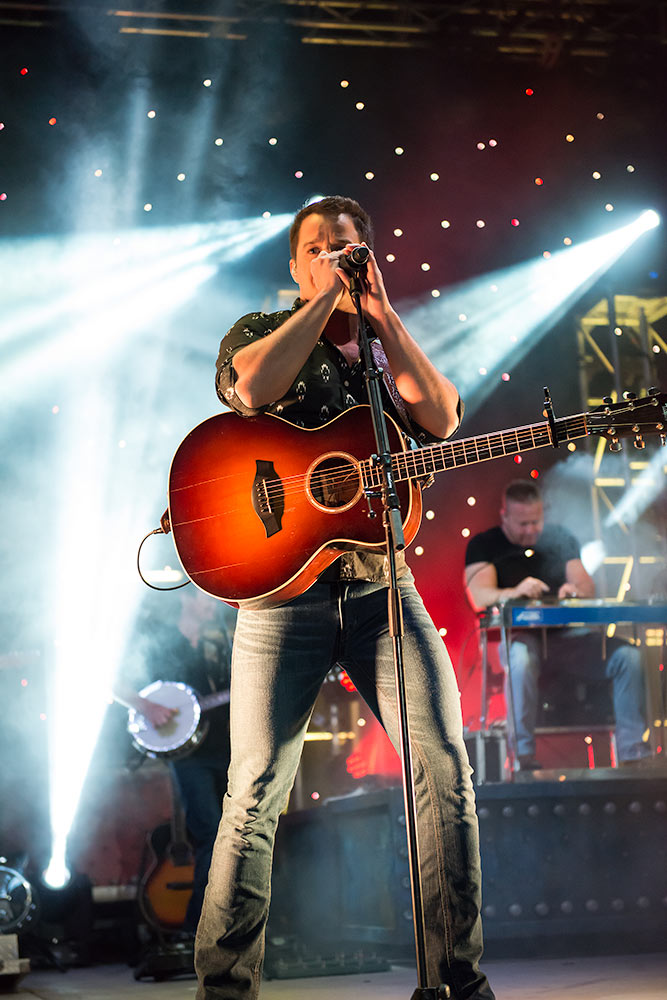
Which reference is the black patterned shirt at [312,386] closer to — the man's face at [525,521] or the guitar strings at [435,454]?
the guitar strings at [435,454]

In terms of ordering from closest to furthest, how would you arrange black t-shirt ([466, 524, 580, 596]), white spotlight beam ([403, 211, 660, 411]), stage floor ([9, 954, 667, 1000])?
stage floor ([9, 954, 667, 1000]) < black t-shirt ([466, 524, 580, 596]) < white spotlight beam ([403, 211, 660, 411])

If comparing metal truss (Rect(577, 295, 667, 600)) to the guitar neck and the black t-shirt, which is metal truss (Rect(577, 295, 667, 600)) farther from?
the guitar neck

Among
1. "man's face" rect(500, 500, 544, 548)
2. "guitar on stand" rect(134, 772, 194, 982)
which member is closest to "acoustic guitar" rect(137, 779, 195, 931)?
"guitar on stand" rect(134, 772, 194, 982)

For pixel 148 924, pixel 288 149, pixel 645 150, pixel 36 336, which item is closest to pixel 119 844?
pixel 148 924

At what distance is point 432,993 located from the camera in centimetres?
202

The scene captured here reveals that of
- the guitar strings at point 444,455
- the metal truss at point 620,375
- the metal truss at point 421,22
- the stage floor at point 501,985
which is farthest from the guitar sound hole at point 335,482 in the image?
the metal truss at point 620,375

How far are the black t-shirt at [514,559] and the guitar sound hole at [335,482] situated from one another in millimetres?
3476

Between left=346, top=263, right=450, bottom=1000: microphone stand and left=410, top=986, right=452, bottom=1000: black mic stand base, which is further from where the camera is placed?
left=410, top=986, right=452, bottom=1000: black mic stand base

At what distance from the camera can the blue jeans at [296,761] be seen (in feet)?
7.23

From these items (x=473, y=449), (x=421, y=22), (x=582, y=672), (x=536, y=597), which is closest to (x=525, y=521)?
(x=536, y=597)

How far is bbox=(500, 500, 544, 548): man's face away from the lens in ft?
19.0

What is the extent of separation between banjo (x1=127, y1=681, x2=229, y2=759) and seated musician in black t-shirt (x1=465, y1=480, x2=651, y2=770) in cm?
141

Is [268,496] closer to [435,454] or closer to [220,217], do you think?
[435,454]

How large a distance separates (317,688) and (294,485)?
449 mm
